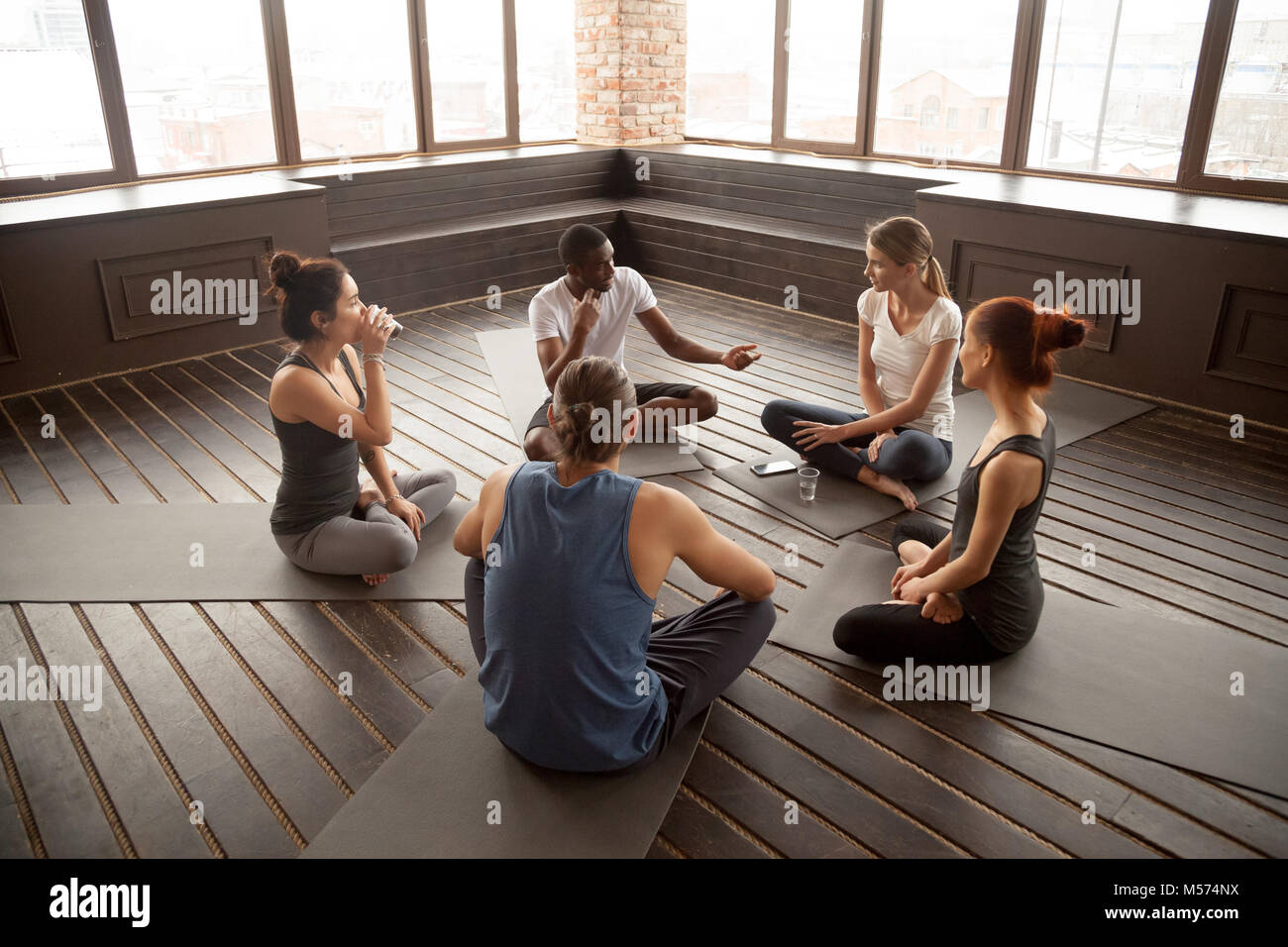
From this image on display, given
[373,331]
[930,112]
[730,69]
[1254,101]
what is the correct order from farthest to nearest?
1. [730,69]
2. [930,112]
3. [1254,101]
4. [373,331]

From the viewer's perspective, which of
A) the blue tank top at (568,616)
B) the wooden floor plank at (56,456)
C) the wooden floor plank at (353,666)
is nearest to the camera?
the blue tank top at (568,616)

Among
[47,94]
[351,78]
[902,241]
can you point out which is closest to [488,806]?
[902,241]

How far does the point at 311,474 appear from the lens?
2.53m

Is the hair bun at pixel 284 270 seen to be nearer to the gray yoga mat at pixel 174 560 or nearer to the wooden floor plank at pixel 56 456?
the gray yoga mat at pixel 174 560

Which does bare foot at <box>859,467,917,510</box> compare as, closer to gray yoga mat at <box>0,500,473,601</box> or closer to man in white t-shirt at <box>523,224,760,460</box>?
man in white t-shirt at <box>523,224,760,460</box>

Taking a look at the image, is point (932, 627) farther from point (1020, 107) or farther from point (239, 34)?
point (239, 34)

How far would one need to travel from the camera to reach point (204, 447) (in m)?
3.53

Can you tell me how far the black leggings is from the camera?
2.11 metres

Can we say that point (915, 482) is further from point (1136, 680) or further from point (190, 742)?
point (190, 742)

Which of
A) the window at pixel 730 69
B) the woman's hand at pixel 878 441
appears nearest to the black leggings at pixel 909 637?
the woman's hand at pixel 878 441

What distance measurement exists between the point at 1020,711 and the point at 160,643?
82.2 inches

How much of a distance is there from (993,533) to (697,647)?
2.19 feet

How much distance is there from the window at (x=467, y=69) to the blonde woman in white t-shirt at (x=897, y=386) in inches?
167

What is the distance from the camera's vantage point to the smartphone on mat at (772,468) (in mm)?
3230
